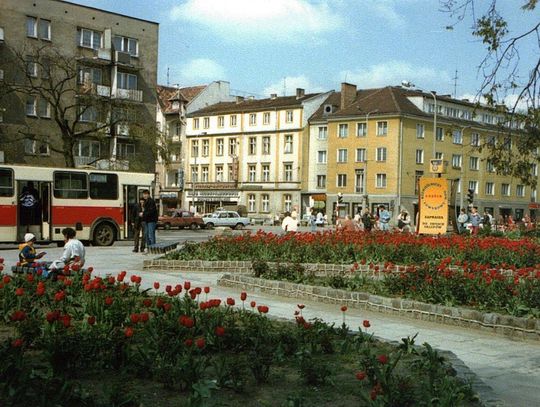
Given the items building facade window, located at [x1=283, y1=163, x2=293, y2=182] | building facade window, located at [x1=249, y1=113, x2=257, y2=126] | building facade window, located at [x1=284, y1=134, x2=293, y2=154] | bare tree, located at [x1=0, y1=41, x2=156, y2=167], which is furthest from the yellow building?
bare tree, located at [x1=0, y1=41, x2=156, y2=167]

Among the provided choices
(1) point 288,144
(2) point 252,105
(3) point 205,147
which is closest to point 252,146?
(2) point 252,105

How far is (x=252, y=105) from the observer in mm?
92625

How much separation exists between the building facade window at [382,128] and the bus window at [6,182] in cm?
5939

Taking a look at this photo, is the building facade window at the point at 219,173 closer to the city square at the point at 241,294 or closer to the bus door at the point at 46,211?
the city square at the point at 241,294

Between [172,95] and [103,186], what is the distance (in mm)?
73393

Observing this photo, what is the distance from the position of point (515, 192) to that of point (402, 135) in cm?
2484

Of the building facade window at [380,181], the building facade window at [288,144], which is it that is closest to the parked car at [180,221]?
the building facade window at [380,181]

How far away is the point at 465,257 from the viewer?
18.6 m

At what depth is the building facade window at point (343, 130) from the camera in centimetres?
8362

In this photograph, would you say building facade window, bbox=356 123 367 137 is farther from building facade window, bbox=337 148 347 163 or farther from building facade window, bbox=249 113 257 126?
building facade window, bbox=249 113 257 126

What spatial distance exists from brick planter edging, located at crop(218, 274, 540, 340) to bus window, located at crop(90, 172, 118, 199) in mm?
13826

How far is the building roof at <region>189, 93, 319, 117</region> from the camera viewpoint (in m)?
88.6

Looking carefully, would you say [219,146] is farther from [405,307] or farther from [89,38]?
[405,307]

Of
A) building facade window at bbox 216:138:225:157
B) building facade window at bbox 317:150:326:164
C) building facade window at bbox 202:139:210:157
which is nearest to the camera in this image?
building facade window at bbox 317:150:326:164
